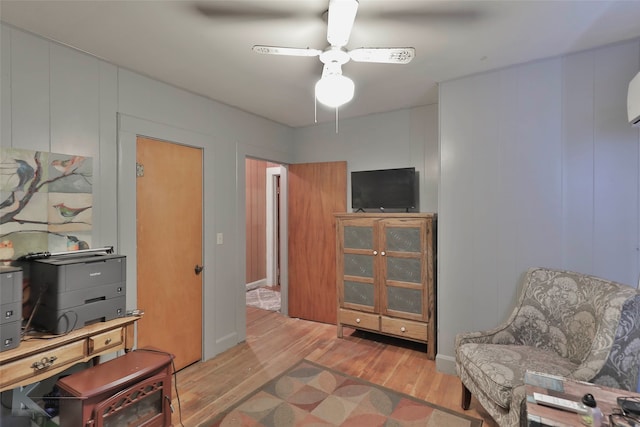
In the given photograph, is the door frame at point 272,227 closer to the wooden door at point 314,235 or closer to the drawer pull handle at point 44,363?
the wooden door at point 314,235

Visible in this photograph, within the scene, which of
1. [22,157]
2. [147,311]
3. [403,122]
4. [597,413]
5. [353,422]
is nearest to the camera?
[597,413]

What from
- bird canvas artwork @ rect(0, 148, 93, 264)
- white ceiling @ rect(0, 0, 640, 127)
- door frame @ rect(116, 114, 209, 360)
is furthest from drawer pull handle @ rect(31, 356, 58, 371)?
white ceiling @ rect(0, 0, 640, 127)

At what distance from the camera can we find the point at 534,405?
1.32 meters

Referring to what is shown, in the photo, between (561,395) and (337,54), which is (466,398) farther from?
(337,54)

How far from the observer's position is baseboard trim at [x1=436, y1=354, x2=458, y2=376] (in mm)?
2656

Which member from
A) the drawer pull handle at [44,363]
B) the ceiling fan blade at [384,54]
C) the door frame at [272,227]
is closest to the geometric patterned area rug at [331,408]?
the drawer pull handle at [44,363]

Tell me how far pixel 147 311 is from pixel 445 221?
105 inches

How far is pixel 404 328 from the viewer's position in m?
3.05

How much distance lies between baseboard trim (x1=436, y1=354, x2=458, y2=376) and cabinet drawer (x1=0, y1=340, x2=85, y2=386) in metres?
2.68

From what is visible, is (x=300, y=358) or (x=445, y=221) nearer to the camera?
(x=445, y=221)

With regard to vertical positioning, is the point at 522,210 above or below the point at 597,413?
above

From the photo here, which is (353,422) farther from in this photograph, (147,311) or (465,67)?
(465,67)

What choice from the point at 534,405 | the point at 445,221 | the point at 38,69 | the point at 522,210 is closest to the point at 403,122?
the point at 445,221

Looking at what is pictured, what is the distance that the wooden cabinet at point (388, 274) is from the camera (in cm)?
295
